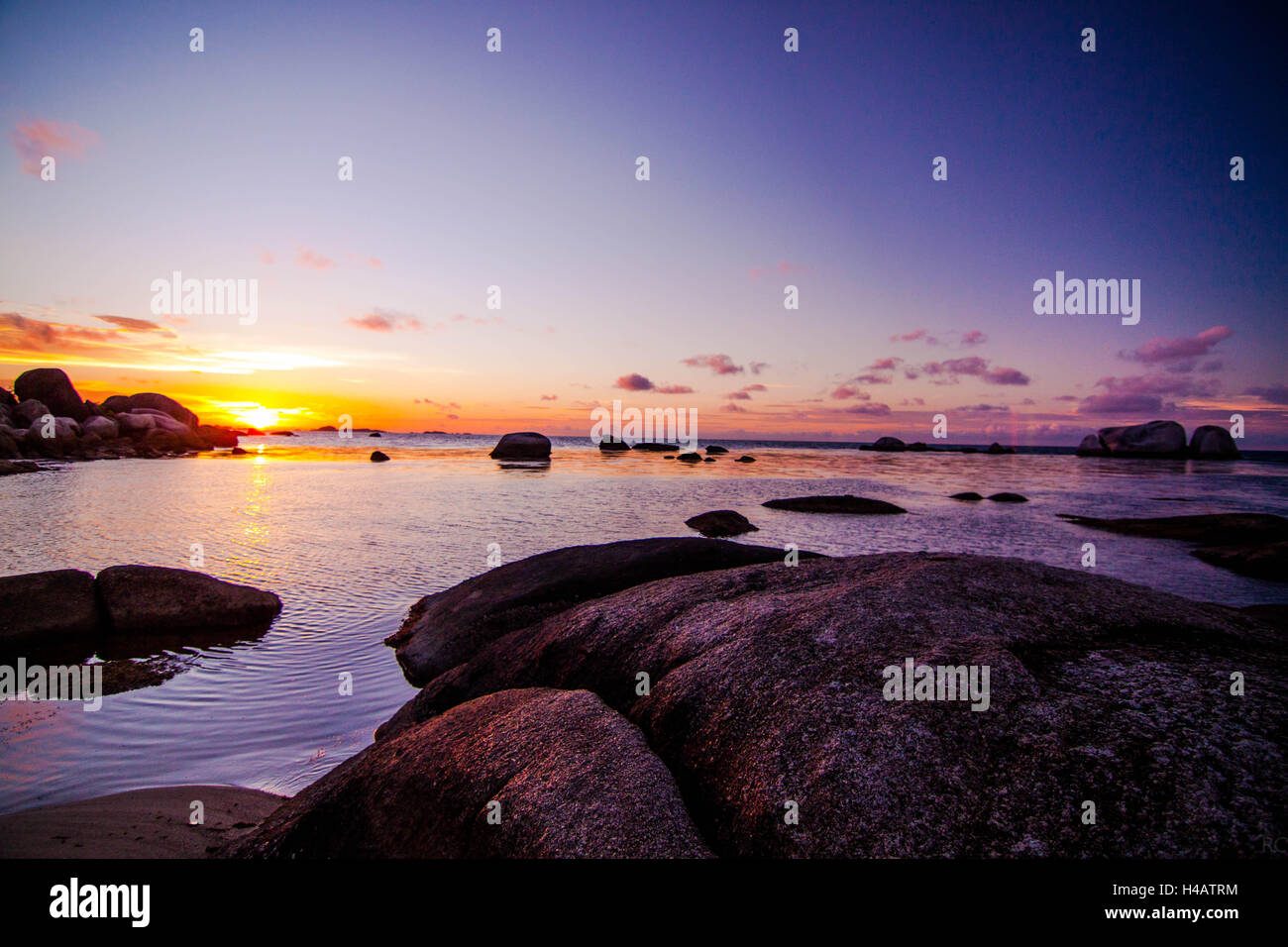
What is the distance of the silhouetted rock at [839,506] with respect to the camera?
27750 millimetres

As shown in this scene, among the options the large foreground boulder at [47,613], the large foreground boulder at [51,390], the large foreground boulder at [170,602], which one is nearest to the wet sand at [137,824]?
the large foreground boulder at [47,613]

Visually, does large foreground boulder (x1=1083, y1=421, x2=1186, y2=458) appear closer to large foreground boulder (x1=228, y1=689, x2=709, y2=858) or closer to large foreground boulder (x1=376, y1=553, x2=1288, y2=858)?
large foreground boulder (x1=376, y1=553, x2=1288, y2=858)

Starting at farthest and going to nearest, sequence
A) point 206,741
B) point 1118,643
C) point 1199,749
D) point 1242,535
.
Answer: point 1242,535
point 206,741
point 1118,643
point 1199,749

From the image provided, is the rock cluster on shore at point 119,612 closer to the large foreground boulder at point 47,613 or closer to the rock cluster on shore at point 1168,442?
the large foreground boulder at point 47,613

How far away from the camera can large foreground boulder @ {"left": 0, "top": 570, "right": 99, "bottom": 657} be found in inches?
357

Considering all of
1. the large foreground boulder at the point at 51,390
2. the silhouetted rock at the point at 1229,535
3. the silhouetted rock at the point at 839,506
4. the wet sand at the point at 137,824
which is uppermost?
the large foreground boulder at the point at 51,390

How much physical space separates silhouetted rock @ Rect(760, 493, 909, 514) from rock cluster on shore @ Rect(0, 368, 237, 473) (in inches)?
2505

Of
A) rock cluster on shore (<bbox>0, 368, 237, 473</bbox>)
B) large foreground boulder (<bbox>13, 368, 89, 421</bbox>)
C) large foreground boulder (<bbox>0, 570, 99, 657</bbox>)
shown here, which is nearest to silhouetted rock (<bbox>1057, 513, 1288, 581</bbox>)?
large foreground boulder (<bbox>0, 570, 99, 657</bbox>)

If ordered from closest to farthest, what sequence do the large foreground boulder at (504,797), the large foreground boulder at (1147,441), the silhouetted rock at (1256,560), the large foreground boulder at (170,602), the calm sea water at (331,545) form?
the large foreground boulder at (504,797) < the calm sea water at (331,545) < the large foreground boulder at (170,602) < the silhouetted rock at (1256,560) < the large foreground boulder at (1147,441)

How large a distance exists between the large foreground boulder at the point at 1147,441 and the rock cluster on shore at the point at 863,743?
372 feet
